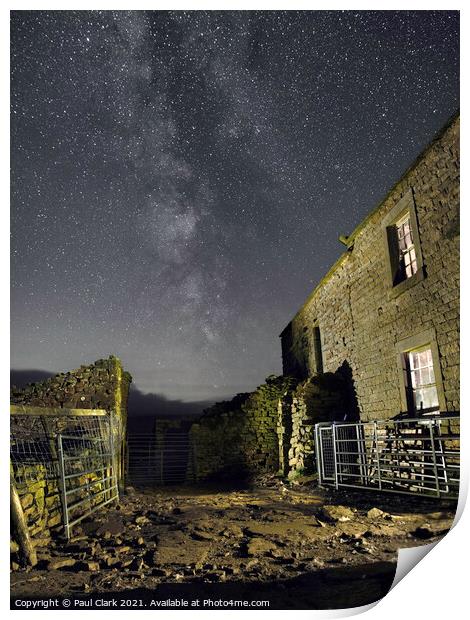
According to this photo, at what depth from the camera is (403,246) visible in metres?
5.93

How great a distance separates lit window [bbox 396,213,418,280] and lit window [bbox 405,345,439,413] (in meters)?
1.10

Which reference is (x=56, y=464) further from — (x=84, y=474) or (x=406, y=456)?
(x=406, y=456)

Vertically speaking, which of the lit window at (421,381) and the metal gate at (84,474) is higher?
the lit window at (421,381)

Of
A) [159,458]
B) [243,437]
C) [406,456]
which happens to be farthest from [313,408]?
[159,458]

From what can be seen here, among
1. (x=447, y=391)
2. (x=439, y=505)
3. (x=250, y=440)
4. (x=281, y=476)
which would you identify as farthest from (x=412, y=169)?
(x=250, y=440)

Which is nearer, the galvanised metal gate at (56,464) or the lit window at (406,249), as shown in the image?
the galvanised metal gate at (56,464)

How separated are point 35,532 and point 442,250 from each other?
15.8 feet

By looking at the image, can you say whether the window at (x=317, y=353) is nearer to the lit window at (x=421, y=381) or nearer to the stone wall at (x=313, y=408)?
the stone wall at (x=313, y=408)

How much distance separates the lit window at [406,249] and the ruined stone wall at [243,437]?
507cm

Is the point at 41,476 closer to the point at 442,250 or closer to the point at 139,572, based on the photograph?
the point at 139,572

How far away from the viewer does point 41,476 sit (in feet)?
11.3

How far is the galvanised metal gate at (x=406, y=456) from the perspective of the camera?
4246 mm

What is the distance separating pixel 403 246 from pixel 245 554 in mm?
4716

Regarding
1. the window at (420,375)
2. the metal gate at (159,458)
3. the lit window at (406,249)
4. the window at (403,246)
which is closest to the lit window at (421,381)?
the window at (420,375)
